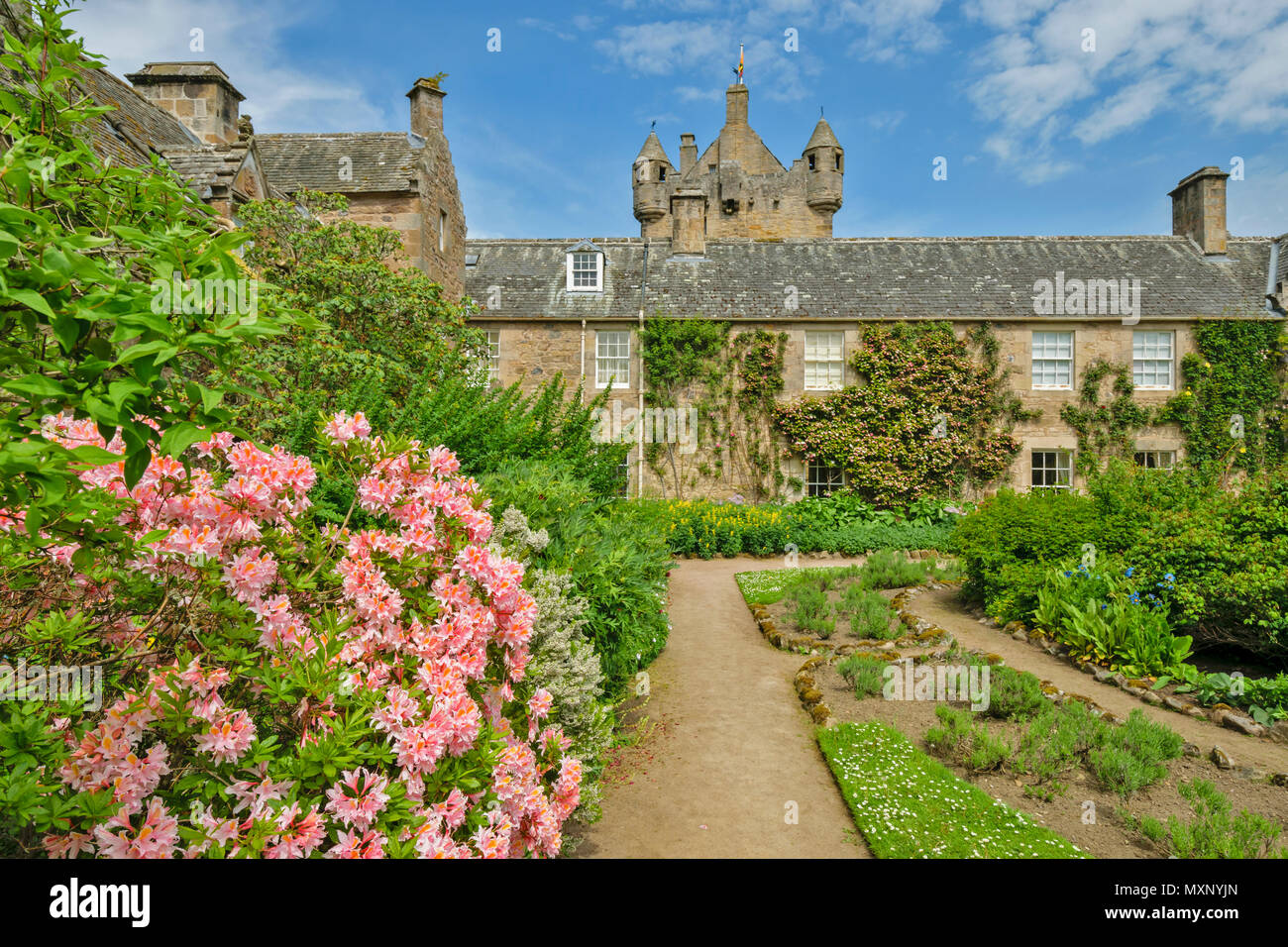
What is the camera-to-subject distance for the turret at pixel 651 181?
30094mm

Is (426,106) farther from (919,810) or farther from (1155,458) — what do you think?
(1155,458)

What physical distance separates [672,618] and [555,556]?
492cm

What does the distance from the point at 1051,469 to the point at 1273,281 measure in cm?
844

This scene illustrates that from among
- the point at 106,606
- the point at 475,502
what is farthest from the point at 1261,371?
the point at 106,606

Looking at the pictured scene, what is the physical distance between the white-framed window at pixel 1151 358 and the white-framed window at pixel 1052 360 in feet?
5.78

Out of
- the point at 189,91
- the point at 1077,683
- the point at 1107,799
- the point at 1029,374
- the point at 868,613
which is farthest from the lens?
the point at 1029,374

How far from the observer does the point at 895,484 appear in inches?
728

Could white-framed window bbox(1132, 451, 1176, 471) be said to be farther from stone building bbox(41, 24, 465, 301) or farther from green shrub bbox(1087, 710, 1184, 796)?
stone building bbox(41, 24, 465, 301)

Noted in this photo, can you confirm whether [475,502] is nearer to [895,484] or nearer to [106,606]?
[106,606]

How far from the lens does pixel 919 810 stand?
445cm

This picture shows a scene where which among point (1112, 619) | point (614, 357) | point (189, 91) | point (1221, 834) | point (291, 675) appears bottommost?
point (1221, 834)

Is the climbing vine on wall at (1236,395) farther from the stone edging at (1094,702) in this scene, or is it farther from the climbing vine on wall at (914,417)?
the stone edging at (1094,702)

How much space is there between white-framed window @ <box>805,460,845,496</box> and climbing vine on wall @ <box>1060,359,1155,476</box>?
6.45 m

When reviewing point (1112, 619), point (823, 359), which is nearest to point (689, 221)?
point (823, 359)
